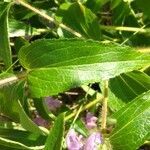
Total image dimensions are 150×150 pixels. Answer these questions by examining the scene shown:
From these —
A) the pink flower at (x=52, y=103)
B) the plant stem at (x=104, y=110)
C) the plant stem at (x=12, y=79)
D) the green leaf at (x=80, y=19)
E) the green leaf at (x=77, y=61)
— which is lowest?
the pink flower at (x=52, y=103)

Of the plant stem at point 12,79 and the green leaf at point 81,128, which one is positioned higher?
the plant stem at point 12,79

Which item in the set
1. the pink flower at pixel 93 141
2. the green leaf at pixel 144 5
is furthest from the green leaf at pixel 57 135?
the green leaf at pixel 144 5

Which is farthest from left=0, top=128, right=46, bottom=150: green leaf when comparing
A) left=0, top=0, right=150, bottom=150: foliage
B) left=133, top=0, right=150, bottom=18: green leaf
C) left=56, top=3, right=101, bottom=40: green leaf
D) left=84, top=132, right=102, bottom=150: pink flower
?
left=133, top=0, right=150, bottom=18: green leaf

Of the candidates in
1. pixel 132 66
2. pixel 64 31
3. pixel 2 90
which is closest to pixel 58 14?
pixel 64 31

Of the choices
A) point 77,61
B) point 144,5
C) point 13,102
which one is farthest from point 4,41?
point 144,5

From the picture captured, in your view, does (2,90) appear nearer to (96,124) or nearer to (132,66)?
(96,124)

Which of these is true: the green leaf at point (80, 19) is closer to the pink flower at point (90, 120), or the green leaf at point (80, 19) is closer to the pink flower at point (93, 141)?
the pink flower at point (90, 120)
